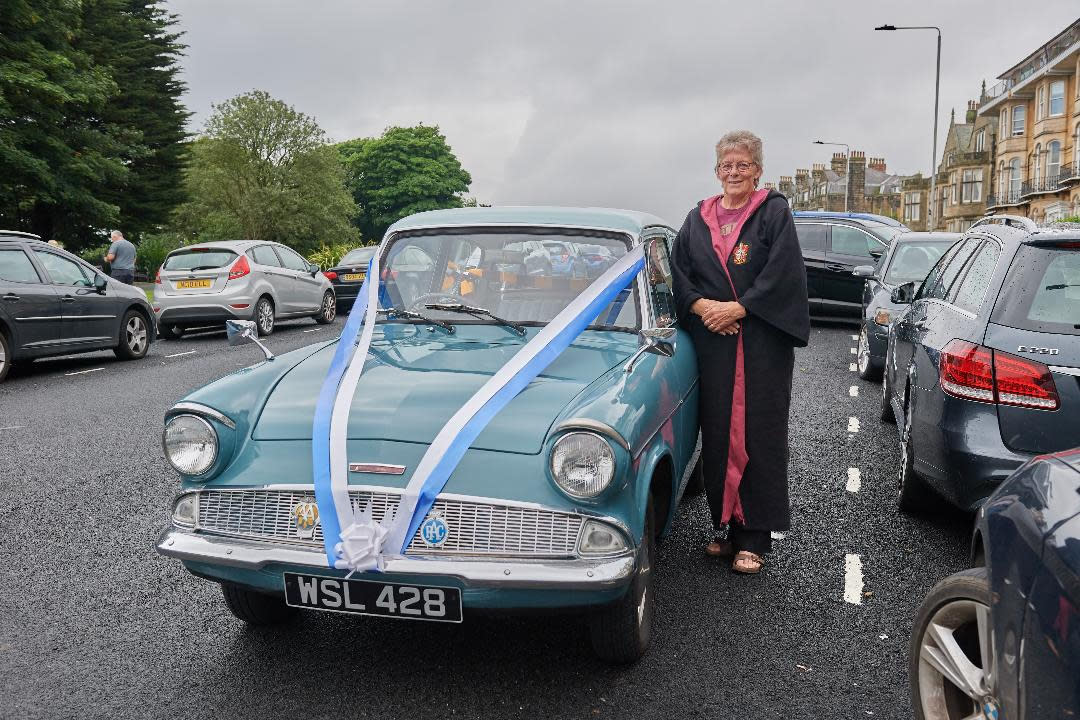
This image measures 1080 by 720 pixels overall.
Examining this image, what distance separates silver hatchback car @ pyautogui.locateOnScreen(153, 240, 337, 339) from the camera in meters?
16.2

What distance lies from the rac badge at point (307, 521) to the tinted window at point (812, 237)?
13642mm

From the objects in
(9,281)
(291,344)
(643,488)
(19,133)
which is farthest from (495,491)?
(19,133)

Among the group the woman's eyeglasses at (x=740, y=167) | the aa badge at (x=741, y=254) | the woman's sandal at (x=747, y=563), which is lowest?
the woman's sandal at (x=747, y=563)

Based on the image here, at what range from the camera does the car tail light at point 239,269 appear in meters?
16.3

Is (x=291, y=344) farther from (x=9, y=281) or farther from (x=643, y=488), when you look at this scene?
(x=643, y=488)

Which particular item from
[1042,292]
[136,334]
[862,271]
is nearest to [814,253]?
[862,271]

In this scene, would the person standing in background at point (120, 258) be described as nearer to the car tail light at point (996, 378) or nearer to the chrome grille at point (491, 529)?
the chrome grille at point (491, 529)

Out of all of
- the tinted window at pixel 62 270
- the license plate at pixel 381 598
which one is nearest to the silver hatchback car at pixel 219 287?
the tinted window at pixel 62 270

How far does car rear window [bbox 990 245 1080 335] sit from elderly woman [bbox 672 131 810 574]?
883 millimetres

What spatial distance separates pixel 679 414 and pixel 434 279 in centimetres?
140

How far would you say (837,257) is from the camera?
15.6 meters

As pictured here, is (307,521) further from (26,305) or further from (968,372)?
(26,305)

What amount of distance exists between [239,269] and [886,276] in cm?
1059

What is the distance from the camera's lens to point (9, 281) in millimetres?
11492
